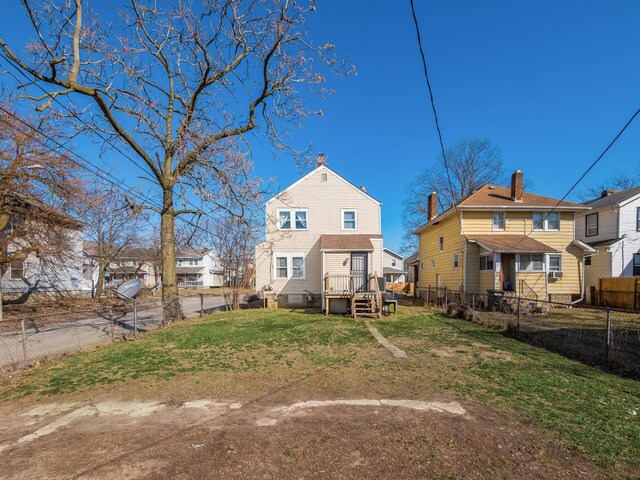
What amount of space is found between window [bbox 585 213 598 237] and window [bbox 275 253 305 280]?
19346mm

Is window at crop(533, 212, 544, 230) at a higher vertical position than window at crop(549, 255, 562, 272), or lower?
higher

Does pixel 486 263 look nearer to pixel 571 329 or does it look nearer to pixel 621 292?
pixel 621 292

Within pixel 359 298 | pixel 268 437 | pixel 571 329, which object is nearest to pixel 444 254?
pixel 359 298

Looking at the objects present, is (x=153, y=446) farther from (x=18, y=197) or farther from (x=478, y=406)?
(x=18, y=197)

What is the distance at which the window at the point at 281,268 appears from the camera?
60.2ft

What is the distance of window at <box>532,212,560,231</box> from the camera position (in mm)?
18609

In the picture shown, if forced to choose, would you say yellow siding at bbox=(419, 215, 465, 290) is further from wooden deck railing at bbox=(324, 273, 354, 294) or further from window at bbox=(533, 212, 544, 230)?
wooden deck railing at bbox=(324, 273, 354, 294)

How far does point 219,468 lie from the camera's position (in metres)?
3.05

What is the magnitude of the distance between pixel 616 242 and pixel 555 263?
486 cm

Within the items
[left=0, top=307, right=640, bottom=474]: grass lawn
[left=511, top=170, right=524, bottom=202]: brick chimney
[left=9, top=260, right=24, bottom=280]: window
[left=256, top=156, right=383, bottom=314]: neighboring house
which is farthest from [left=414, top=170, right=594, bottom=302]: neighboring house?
[left=9, top=260, right=24, bottom=280]: window

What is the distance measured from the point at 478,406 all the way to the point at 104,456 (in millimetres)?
4406

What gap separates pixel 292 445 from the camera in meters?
3.47

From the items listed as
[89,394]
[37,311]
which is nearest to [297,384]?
[89,394]

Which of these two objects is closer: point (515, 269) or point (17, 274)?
point (515, 269)
